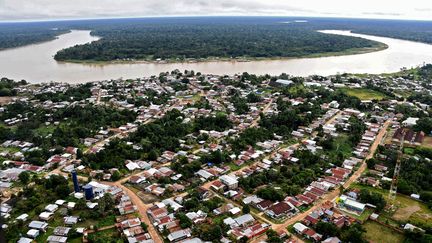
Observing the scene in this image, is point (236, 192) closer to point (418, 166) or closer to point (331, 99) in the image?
point (418, 166)

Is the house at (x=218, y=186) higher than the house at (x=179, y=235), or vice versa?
the house at (x=218, y=186)

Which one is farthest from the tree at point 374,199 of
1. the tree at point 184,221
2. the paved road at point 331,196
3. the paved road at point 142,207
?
the paved road at point 142,207

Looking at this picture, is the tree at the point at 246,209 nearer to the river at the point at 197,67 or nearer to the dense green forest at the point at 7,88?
the dense green forest at the point at 7,88

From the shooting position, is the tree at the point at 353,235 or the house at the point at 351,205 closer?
the tree at the point at 353,235

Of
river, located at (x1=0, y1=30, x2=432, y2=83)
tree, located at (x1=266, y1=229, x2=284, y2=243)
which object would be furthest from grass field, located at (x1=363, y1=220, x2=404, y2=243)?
river, located at (x1=0, y1=30, x2=432, y2=83)

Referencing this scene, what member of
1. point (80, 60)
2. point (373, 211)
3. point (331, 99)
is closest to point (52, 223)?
point (373, 211)
